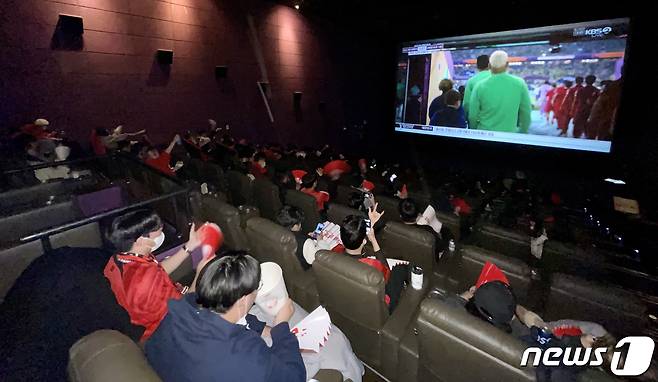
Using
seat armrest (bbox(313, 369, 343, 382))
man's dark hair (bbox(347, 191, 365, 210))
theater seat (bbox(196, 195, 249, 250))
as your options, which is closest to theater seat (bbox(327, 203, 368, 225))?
man's dark hair (bbox(347, 191, 365, 210))

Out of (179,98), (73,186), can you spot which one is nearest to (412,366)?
(73,186)

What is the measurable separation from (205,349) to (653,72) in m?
8.84

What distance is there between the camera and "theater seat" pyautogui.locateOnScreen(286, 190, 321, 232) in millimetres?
3697

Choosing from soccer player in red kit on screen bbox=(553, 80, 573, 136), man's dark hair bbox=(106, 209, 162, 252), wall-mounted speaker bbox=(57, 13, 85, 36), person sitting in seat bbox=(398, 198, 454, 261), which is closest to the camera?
man's dark hair bbox=(106, 209, 162, 252)

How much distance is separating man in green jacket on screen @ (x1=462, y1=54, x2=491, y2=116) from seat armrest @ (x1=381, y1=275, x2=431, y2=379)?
23.8 feet

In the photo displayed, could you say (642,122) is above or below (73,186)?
above

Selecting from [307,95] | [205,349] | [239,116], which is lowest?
[205,349]

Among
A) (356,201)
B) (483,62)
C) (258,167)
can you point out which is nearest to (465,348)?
(356,201)

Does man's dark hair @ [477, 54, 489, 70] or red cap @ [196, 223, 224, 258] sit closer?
red cap @ [196, 223, 224, 258]

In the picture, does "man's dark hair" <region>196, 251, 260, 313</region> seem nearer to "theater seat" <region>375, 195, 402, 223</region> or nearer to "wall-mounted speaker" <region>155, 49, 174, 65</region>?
"theater seat" <region>375, 195, 402, 223</region>

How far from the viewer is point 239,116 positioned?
341 inches

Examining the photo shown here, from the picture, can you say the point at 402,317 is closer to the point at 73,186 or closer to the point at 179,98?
the point at 73,186

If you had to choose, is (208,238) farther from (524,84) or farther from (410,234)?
(524,84)

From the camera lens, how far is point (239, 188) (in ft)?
16.0
